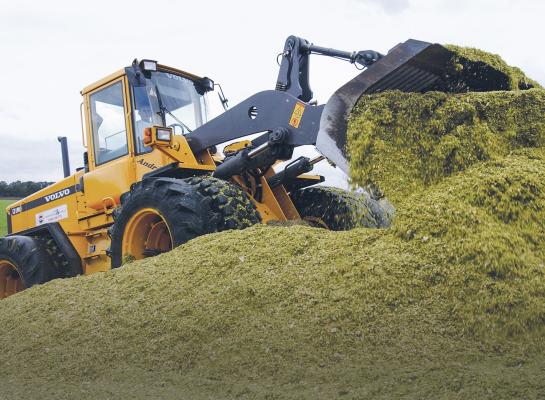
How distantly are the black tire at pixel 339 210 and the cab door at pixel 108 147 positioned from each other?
6.47 feet

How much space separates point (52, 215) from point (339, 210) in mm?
3958

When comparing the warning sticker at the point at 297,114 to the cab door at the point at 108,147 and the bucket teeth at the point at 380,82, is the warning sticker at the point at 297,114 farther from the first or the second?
the cab door at the point at 108,147

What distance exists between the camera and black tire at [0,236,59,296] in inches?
307

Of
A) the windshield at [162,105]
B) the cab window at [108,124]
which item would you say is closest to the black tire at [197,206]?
the windshield at [162,105]

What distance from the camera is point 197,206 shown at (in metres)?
5.65

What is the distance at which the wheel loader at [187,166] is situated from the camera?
17.3 feet

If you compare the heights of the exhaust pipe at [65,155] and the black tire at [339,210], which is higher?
the exhaust pipe at [65,155]

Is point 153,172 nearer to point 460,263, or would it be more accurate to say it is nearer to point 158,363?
point 158,363

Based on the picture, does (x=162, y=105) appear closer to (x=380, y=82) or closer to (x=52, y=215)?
(x=52, y=215)

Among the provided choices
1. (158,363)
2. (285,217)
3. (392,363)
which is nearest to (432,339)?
(392,363)

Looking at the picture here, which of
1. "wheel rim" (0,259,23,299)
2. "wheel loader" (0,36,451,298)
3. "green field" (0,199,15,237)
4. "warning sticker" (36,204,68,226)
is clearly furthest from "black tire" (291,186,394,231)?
"green field" (0,199,15,237)

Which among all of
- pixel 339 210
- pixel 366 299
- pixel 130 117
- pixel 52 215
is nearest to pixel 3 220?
pixel 52 215

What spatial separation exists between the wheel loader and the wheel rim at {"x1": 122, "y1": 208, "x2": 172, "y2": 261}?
10 millimetres

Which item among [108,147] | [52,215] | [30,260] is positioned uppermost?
[108,147]
